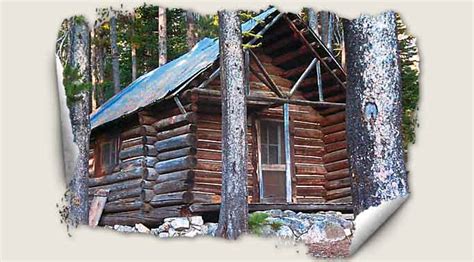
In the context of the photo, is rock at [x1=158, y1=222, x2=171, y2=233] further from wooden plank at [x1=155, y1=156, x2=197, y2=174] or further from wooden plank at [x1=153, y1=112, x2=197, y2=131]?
wooden plank at [x1=153, y1=112, x2=197, y2=131]

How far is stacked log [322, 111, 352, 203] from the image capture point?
47.1ft

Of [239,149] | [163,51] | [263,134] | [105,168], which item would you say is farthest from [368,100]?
[163,51]

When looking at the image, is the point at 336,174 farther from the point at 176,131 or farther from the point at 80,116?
the point at 80,116

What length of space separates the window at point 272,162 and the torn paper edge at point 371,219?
7.46 meters

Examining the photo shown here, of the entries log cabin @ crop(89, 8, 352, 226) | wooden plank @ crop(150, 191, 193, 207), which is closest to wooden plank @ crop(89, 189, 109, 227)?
log cabin @ crop(89, 8, 352, 226)

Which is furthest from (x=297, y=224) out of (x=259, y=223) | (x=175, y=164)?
(x=175, y=164)

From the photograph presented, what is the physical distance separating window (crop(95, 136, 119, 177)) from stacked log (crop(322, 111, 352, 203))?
4.35 m

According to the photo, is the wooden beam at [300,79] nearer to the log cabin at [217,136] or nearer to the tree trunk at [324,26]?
the log cabin at [217,136]

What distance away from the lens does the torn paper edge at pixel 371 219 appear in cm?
562

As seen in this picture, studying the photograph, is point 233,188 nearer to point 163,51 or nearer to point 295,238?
point 295,238

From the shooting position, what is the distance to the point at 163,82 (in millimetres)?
14078

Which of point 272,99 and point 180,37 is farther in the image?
point 180,37

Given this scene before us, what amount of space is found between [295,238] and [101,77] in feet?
53.8

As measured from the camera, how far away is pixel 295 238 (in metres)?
10.5
